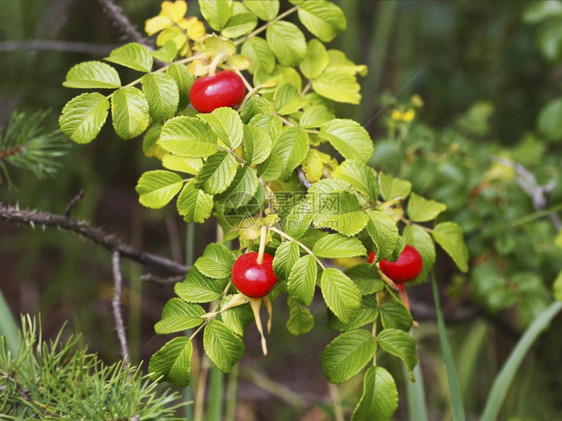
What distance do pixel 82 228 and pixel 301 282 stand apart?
0.39 meters

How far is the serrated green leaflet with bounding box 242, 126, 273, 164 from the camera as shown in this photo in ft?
1.85

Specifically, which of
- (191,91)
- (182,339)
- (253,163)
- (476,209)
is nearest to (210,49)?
(191,91)

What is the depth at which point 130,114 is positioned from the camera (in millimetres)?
607

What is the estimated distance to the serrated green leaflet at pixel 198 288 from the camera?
23.1 inches

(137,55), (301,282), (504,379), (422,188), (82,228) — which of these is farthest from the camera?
(422,188)

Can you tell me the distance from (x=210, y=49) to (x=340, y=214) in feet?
0.92

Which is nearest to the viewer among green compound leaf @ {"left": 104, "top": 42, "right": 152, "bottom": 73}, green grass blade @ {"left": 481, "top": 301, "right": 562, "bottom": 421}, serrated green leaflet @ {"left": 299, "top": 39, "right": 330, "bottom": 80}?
green compound leaf @ {"left": 104, "top": 42, "right": 152, "bottom": 73}

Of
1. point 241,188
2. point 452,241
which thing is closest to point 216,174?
point 241,188

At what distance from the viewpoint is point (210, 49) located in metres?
0.67

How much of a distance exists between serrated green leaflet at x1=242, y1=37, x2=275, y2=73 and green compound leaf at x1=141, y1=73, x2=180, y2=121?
0.13m

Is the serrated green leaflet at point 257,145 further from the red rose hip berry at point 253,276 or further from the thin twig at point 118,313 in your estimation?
the thin twig at point 118,313

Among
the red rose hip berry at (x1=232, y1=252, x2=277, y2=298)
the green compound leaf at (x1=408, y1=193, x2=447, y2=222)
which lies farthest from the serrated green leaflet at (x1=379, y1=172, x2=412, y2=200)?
the red rose hip berry at (x1=232, y1=252, x2=277, y2=298)

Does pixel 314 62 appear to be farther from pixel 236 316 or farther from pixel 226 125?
pixel 236 316

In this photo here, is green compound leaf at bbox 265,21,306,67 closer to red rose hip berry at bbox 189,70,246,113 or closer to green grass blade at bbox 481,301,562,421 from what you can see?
red rose hip berry at bbox 189,70,246,113
